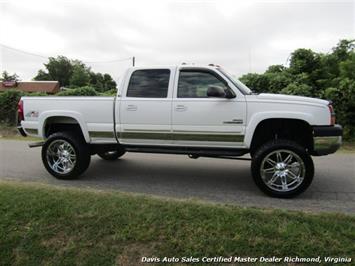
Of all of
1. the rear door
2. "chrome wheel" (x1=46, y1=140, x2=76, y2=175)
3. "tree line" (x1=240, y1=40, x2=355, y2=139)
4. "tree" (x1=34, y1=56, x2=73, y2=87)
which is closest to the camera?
the rear door

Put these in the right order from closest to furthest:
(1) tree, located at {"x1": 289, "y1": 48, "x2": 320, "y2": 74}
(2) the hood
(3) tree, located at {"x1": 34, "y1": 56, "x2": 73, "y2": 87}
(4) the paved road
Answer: (4) the paved road → (2) the hood → (1) tree, located at {"x1": 289, "y1": 48, "x2": 320, "y2": 74} → (3) tree, located at {"x1": 34, "y1": 56, "x2": 73, "y2": 87}

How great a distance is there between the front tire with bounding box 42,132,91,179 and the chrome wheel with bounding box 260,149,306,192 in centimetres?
316

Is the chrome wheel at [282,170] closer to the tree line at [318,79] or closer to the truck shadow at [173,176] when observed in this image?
the truck shadow at [173,176]

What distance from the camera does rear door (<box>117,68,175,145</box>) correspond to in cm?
516

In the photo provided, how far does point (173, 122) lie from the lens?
5.12 meters

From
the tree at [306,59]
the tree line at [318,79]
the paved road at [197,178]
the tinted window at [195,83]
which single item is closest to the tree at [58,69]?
the tree line at [318,79]

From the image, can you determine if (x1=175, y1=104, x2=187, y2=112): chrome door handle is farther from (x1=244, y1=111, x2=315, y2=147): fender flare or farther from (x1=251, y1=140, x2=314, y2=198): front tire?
(x1=251, y1=140, x2=314, y2=198): front tire

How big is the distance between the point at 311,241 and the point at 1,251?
323 cm

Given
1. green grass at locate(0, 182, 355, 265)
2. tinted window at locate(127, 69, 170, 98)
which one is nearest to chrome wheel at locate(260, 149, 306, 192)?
green grass at locate(0, 182, 355, 265)

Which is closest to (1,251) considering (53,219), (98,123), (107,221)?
(53,219)

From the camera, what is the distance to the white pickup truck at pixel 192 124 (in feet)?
15.3

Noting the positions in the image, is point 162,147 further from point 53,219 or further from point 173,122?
point 53,219

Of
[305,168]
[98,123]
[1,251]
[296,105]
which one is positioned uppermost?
[296,105]

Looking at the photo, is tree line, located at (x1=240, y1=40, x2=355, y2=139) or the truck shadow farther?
tree line, located at (x1=240, y1=40, x2=355, y2=139)
